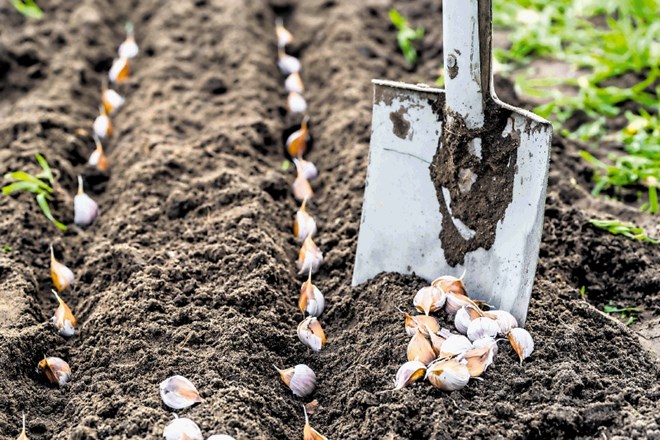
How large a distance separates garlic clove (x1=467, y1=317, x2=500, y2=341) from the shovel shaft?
622mm

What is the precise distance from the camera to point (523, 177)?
270 centimetres

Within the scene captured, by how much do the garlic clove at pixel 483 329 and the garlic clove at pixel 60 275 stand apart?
151 cm

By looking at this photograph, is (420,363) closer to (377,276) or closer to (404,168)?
(377,276)

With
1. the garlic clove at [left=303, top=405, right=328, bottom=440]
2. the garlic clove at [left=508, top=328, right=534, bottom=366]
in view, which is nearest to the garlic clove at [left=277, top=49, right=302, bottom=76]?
the garlic clove at [left=508, top=328, right=534, bottom=366]

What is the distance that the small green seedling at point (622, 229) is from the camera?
3.25 m

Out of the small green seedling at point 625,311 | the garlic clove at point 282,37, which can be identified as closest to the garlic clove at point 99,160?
the garlic clove at point 282,37

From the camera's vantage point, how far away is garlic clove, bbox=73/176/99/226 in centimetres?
358

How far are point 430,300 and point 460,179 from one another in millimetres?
412

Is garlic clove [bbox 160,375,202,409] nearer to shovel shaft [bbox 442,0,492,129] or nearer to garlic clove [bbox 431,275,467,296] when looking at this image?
garlic clove [bbox 431,275,467,296]

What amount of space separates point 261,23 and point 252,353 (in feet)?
9.02

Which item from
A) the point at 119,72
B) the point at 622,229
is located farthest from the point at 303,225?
the point at 119,72

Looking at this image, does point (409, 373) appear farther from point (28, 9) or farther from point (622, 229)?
point (28, 9)

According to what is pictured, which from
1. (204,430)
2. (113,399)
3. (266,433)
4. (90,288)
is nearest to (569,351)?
(266,433)

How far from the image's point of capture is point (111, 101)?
433cm
